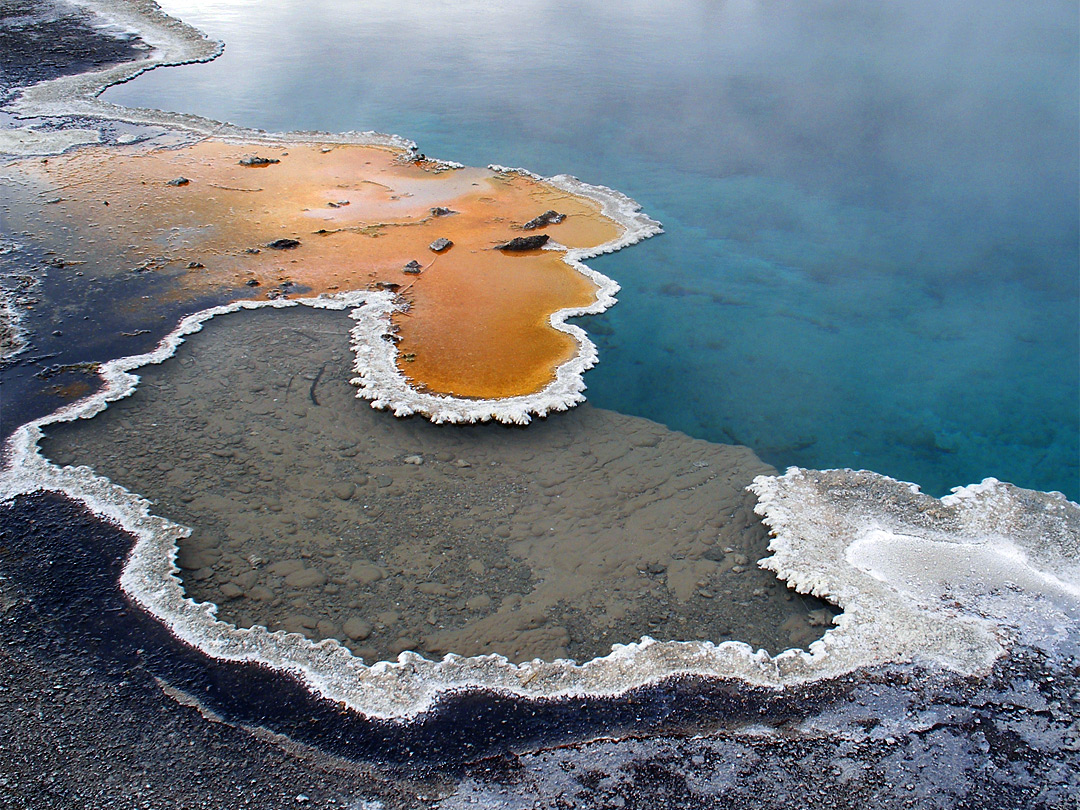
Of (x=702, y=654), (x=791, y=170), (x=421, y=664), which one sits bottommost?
(x=421, y=664)

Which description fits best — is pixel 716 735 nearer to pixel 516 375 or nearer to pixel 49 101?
pixel 516 375

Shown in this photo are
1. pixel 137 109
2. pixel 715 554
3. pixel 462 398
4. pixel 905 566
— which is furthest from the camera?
pixel 137 109

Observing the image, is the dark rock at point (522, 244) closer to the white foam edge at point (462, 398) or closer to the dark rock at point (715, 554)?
the white foam edge at point (462, 398)

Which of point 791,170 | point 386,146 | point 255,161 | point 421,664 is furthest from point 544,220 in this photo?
point 421,664

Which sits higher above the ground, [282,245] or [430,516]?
[282,245]

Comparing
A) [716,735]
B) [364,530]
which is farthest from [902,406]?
[364,530]

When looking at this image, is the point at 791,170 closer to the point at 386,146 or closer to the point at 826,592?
the point at 386,146
